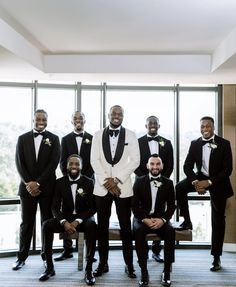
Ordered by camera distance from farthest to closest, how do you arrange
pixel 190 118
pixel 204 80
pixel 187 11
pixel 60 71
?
pixel 190 118 → pixel 204 80 → pixel 60 71 → pixel 187 11

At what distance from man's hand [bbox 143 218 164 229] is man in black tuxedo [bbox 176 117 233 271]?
562mm

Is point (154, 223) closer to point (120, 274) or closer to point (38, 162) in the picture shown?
point (120, 274)

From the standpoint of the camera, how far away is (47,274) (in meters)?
4.61

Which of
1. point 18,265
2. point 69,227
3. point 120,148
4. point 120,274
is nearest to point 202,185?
point 120,148

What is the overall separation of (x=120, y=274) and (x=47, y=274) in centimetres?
87

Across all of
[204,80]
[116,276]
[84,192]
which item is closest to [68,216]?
[84,192]

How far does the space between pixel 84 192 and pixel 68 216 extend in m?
0.34

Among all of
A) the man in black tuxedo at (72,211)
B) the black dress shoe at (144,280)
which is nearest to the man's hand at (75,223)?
the man in black tuxedo at (72,211)

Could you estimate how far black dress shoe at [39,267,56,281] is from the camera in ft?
15.0

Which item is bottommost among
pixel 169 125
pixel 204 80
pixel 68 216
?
pixel 68 216

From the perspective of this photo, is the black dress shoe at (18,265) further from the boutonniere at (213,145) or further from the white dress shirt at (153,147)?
the boutonniere at (213,145)

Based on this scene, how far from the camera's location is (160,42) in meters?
4.91

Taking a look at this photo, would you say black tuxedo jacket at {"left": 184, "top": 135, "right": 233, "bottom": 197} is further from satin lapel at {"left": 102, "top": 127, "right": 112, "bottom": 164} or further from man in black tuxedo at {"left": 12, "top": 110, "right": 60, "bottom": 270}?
man in black tuxedo at {"left": 12, "top": 110, "right": 60, "bottom": 270}

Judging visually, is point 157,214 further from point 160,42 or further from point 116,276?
point 160,42
